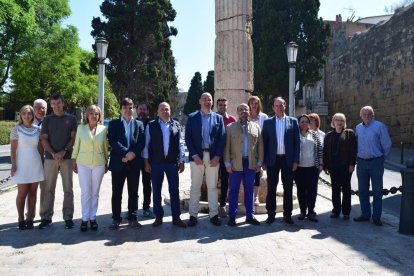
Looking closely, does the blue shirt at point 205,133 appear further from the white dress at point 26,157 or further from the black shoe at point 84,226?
the white dress at point 26,157

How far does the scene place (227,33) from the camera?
767 cm

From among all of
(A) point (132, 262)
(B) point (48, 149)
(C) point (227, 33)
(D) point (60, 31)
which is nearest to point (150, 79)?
(D) point (60, 31)

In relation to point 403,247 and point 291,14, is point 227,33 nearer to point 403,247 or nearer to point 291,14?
point 403,247

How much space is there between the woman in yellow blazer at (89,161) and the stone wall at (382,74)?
1625 centimetres

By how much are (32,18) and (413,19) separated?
57.9 feet

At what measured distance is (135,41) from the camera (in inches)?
1092

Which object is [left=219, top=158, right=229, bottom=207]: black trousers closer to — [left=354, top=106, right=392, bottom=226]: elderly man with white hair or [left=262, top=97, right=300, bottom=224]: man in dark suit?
[left=262, top=97, right=300, bottom=224]: man in dark suit

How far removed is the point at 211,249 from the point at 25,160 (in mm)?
2896

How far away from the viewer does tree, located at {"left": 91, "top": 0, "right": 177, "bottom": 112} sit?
88.2 ft

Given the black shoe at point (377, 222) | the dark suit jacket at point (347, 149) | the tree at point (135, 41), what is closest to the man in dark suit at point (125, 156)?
the dark suit jacket at point (347, 149)

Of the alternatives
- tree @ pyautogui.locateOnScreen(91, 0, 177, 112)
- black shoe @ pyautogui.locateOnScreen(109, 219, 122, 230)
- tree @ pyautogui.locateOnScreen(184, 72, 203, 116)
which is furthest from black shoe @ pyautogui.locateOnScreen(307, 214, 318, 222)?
tree @ pyautogui.locateOnScreen(184, 72, 203, 116)

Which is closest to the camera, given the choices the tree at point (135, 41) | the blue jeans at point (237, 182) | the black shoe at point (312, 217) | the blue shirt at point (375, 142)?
the blue jeans at point (237, 182)

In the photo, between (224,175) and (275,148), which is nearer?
(275,148)

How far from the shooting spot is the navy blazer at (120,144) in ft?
18.6
